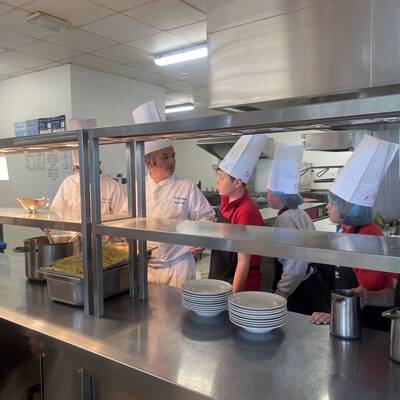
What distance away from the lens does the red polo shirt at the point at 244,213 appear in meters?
1.97

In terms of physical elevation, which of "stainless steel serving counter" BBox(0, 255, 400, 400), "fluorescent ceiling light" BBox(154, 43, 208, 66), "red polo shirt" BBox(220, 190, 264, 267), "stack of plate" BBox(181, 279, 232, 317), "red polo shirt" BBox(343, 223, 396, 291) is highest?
"fluorescent ceiling light" BBox(154, 43, 208, 66)

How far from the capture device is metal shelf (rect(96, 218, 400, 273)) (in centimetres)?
90

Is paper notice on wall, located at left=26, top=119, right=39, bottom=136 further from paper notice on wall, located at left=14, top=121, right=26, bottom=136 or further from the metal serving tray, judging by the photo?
the metal serving tray

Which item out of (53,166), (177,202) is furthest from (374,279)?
(53,166)

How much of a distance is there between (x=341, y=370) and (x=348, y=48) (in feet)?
4.87

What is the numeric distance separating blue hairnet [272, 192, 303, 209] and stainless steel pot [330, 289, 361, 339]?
3.28 ft

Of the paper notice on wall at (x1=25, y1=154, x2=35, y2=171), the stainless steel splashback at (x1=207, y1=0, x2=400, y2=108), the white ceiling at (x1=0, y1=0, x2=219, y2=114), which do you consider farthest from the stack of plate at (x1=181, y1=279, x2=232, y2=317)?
the paper notice on wall at (x1=25, y1=154, x2=35, y2=171)

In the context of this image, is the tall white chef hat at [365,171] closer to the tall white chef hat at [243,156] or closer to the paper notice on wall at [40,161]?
the tall white chef hat at [243,156]

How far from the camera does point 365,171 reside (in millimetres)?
1258

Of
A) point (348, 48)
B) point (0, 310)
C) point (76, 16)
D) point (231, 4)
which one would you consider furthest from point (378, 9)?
point (76, 16)

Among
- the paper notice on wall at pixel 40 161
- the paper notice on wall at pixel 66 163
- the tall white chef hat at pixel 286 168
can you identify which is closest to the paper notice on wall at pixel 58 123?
the paper notice on wall at pixel 66 163

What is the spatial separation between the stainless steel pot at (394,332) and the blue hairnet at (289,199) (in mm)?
1145

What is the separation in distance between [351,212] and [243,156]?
632mm

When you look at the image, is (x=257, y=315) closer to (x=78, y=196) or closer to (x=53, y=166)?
(x=78, y=196)
